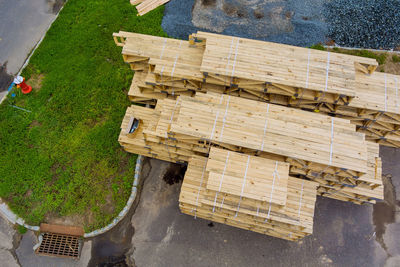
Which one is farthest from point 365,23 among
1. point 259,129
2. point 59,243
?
point 59,243

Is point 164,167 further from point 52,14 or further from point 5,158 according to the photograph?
point 52,14

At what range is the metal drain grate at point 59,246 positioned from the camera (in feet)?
41.7

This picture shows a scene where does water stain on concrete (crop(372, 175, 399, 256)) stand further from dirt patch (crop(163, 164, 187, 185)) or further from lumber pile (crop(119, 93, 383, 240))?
dirt patch (crop(163, 164, 187, 185))

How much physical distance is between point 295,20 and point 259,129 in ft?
37.9

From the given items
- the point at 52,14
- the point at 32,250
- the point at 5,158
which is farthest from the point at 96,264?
the point at 52,14

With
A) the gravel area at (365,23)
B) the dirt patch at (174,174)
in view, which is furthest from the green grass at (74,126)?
the gravel area at (365,23)

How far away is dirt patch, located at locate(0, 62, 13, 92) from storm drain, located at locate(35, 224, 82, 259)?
10.3 metres

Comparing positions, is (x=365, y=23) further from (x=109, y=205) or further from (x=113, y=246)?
(x=113, y=246)

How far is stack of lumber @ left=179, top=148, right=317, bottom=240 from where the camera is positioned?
10469 millimetres

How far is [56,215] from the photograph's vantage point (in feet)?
45.1

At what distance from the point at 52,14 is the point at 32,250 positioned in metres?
17.7

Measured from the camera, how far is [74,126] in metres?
15.9

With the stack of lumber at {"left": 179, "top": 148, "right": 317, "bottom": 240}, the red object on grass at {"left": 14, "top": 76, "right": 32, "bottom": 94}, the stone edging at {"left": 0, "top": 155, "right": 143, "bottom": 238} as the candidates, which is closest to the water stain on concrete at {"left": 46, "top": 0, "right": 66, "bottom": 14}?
the red object on grass at {"left": 14, "top": 76, "right": 32, "bottom": 94}

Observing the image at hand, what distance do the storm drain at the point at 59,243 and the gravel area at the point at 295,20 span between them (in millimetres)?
14448
